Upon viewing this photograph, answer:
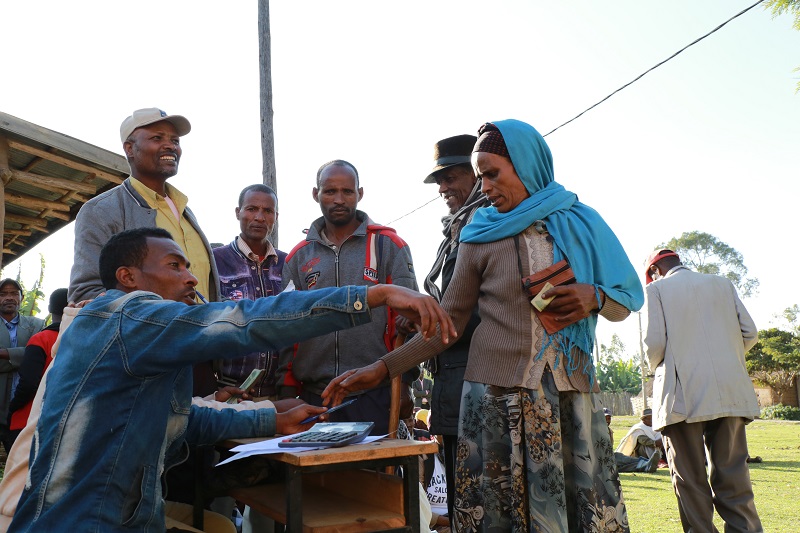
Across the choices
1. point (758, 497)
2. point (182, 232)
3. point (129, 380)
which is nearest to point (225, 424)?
point (129, 380)

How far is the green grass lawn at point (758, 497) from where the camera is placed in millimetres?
5527

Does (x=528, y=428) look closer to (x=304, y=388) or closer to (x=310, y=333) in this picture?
(x=310, y=333)

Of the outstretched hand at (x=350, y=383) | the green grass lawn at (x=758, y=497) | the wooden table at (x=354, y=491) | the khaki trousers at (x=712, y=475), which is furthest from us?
the green grass lawn at (x=758, y=497)

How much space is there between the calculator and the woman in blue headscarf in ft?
1.06

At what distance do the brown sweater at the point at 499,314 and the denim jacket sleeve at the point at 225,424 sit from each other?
579mm

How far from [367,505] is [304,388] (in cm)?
143

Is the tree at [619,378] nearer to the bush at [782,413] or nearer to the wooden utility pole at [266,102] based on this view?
the bush at [782,413]

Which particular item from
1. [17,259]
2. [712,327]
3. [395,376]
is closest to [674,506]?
[712,327]

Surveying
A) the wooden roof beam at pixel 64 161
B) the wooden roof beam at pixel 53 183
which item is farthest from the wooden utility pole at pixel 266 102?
the wooden roof beam at pixel 53 183

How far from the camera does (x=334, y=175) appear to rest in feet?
13.1

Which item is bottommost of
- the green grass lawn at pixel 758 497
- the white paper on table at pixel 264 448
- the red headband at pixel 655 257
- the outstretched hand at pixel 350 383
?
the green grass lawn at pixel 758 497

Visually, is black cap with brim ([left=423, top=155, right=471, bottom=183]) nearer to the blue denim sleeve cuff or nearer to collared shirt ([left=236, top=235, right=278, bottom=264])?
collared shirt ([left=236, top=235, right=278, bottom=264])

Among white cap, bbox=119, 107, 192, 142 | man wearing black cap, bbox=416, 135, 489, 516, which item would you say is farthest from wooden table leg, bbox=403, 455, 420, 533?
white cap, bbox=119, 107, 192, 142

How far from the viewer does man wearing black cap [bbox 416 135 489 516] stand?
10.9 ft
